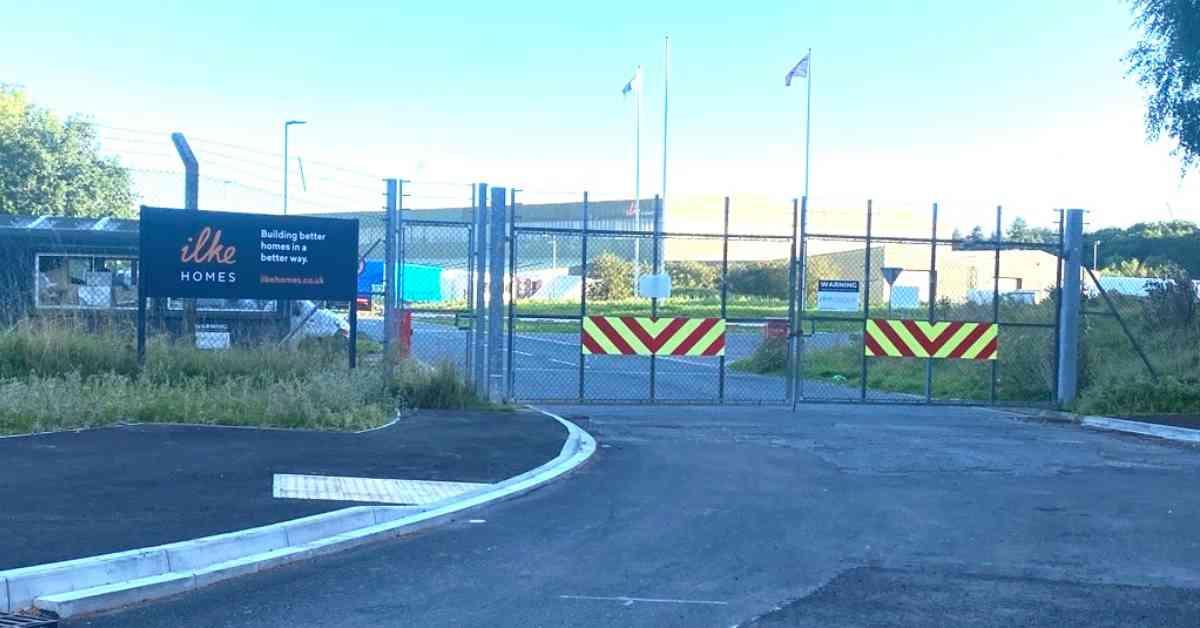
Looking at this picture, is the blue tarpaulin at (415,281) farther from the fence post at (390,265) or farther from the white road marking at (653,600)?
the white road marking at (653,600)

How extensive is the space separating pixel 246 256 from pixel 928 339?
10240 millimetres

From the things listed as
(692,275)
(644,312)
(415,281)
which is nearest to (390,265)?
(415,281)

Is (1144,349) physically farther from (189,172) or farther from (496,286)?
(189,172)

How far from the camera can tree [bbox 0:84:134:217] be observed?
35.6 metres

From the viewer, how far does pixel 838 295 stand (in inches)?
691

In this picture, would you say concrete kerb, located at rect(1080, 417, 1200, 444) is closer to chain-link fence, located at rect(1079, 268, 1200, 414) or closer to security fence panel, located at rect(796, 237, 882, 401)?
chain-link fence, located at rect(1079, 268, 1200, 414)

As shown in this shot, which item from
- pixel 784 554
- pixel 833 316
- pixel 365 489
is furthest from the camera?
pixel 833 316

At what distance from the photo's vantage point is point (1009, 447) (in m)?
14.5

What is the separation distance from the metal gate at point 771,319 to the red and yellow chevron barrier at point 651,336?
21 millimetres

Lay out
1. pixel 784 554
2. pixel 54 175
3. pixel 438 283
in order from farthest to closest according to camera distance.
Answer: pixel 54 175, pixel 438 283, pixel 784 554

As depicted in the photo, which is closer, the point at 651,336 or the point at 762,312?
the point at 651,336

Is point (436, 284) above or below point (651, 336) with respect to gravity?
above

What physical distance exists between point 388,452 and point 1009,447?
7720 millimetres

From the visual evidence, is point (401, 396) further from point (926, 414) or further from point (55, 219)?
point (55, 219)
